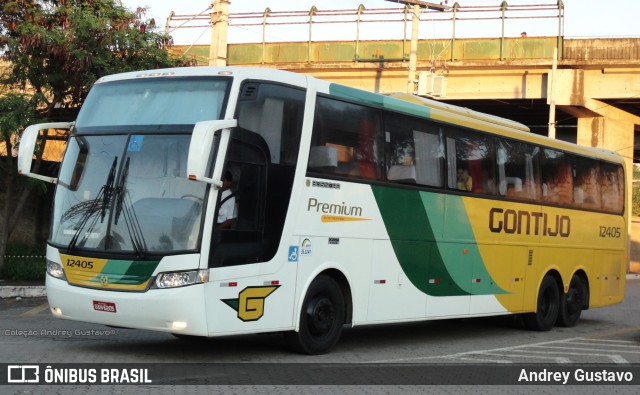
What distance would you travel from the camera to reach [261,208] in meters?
10.7

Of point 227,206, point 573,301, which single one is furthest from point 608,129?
point 227,206

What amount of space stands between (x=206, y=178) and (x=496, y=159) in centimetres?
715

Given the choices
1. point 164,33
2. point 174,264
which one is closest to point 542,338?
point 174,264

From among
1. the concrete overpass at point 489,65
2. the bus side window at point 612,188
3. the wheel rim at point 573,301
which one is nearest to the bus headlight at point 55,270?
the wheel rim at point 573,301

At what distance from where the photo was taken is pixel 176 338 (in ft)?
43.2

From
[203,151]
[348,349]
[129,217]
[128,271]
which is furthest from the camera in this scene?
[348,349]

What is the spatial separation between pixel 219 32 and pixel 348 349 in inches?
446

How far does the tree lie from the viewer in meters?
20.8

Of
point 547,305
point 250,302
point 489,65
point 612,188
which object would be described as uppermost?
point 489,65

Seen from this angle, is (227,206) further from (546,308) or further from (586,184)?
(586,184)

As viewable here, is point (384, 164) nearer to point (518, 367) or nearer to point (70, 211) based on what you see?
point (518, 367)

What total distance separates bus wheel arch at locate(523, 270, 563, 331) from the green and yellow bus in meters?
2.51

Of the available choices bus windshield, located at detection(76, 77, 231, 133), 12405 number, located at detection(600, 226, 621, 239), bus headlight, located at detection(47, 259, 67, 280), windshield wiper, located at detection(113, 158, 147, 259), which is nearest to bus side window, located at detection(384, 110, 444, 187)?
bus windshield, located at detection(76, 77, 231, 133)

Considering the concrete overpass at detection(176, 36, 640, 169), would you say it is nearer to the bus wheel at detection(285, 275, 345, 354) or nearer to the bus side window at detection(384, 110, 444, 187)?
the bus side window at detection(384, 110, 444, 187)
